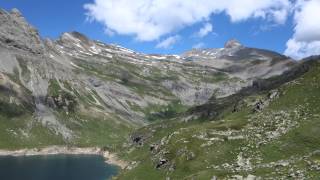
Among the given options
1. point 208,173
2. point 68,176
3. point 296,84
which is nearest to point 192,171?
point 208,173

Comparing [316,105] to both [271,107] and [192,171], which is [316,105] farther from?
[192,171]

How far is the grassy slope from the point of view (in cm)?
9862

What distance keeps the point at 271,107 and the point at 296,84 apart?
35.9 feet

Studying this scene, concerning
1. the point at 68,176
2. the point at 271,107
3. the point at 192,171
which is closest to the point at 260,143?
the point at 192,171

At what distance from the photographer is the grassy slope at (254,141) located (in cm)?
9862

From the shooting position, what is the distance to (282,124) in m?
113

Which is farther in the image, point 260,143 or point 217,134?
point 217,134

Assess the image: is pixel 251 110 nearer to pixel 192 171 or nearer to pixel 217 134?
pixel 217 134

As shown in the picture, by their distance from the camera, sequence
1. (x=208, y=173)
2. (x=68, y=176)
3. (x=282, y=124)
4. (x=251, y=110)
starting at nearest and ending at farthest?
(x=208, y=173) → (x=282, y=124) → (x=251, y=110) → (x=68, y=176)

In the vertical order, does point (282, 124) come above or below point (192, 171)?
above

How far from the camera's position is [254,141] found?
109 metres

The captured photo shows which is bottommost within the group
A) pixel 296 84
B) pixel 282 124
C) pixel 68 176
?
pixel 68 176

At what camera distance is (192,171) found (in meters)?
108

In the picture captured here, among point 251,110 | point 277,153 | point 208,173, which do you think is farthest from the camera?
point 251,110
